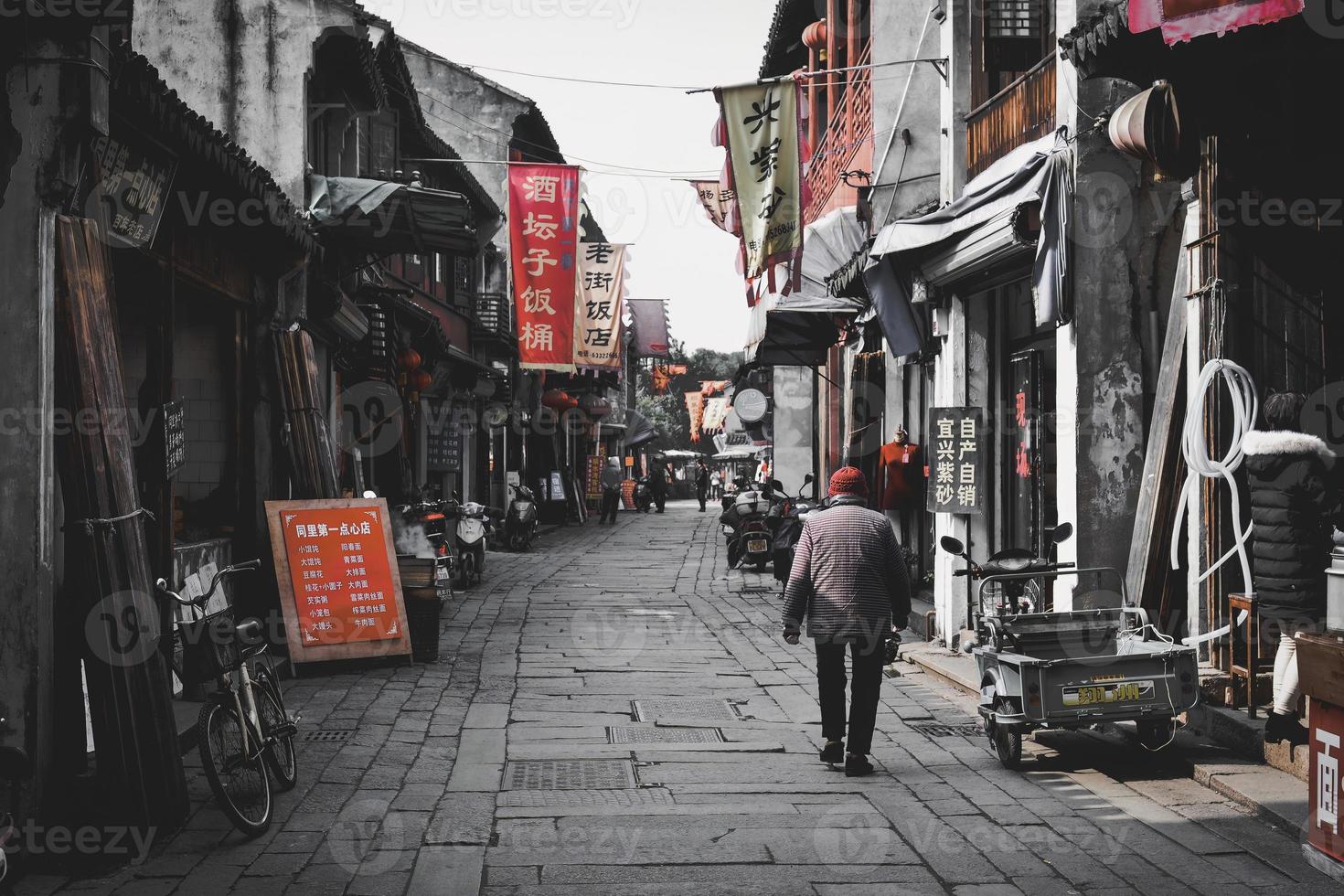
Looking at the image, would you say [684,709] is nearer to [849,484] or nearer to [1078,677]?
[849,484]

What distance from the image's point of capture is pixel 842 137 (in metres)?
19.5

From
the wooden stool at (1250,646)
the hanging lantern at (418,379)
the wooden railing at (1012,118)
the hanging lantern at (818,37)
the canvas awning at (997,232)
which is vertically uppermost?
the hanging lantern at (818,37)

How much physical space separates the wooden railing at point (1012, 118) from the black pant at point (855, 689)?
5.15m

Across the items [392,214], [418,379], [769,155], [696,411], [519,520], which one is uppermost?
[769,155]

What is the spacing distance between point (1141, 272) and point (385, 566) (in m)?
6.59

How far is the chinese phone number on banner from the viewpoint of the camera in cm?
1088

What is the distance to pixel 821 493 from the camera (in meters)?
25.9

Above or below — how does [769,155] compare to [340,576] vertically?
above

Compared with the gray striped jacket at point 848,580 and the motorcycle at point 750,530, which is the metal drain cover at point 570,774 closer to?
the gray striped jacket at point 848,580

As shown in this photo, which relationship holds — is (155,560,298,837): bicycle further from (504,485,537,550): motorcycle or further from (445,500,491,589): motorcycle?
(504,485,537,550): motorcycle

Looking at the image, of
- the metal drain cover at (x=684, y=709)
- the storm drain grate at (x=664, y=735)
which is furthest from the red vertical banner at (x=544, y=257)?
the storm drain grate at (x=664, y=735)

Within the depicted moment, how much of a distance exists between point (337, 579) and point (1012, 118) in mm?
7190

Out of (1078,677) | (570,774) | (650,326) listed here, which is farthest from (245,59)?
(650,326)

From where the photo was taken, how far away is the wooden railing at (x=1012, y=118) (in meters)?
10.9
